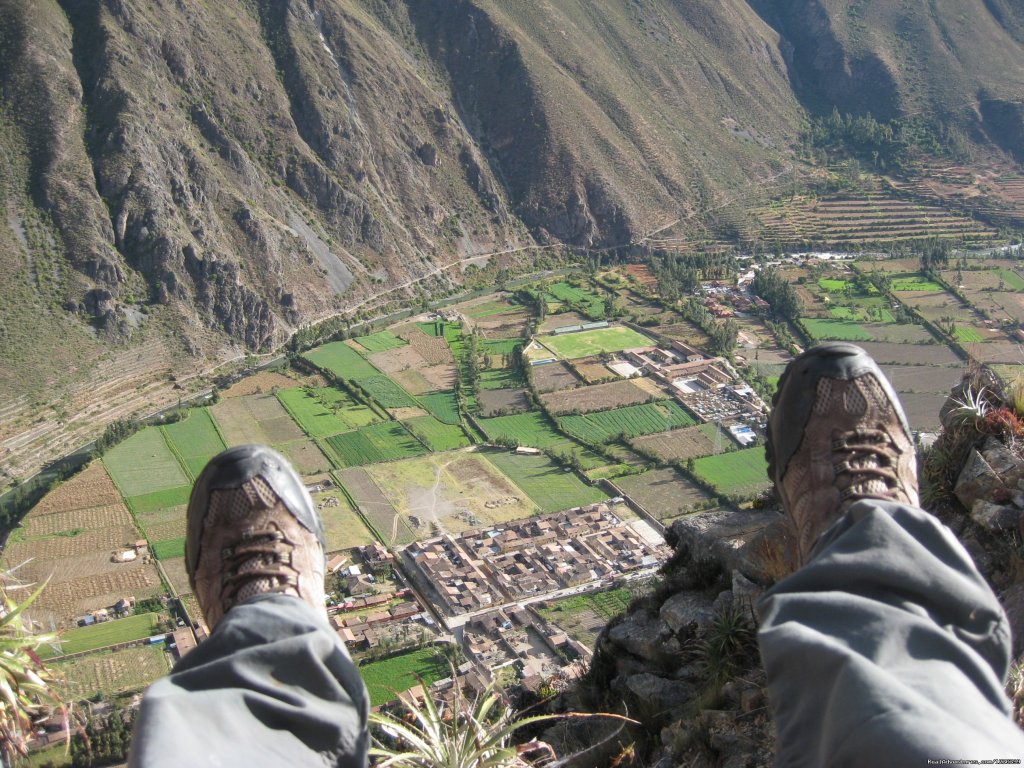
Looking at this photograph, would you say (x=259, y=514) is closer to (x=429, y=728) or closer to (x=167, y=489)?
(x=429, y=728)

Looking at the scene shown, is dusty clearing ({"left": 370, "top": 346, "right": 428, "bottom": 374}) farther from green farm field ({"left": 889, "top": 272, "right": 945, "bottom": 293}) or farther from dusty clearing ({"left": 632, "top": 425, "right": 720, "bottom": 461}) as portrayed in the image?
green farm field ({"left": 889, "top": 272, "right": 945, "bottom": 293})

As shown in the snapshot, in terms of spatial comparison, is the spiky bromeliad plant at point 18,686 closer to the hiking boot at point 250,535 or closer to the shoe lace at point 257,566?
the hiking boot at point 250,535

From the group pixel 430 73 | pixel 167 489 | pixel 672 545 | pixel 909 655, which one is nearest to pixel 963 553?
pixel 909 655

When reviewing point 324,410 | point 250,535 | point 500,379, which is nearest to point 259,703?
point 250,535

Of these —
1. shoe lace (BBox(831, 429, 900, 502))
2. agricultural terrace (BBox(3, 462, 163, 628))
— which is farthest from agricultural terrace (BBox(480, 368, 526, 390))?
shoe lace (BBox(831, 429, 900, 502))

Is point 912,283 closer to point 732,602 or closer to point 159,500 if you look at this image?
point 159,500

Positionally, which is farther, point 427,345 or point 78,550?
point 427,345
